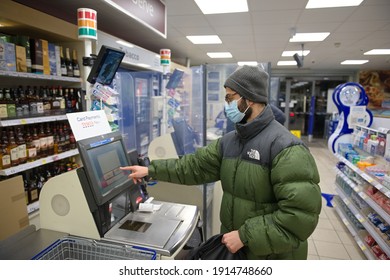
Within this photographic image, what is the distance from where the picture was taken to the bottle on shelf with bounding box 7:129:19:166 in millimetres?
2580

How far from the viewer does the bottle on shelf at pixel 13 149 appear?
2580mm

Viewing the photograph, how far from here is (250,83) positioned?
60.0 inches

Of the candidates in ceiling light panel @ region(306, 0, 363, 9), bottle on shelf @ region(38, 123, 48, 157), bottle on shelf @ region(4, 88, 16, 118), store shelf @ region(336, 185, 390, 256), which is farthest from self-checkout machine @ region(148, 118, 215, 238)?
ceiling light panel @ region(306, 0, 363, 9)

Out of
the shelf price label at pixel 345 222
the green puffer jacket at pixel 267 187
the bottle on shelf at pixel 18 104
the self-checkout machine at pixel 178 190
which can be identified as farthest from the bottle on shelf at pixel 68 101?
the shelf price label at pixel 345 222

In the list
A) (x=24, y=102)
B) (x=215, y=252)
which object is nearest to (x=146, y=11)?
(x=24, y=102)

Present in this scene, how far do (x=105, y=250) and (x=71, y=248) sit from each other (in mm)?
202

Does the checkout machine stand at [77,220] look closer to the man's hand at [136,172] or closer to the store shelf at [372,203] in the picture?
the man's hand at [136,172]

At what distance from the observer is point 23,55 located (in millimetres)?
2676

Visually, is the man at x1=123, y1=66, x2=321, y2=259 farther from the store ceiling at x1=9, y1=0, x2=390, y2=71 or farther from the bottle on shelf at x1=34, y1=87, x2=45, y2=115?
the store ceiling at x1=9, y1=0, x2=390, y2=71

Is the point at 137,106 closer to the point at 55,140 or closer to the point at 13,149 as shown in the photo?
the point at 55,140

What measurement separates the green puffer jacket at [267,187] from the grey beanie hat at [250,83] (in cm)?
10

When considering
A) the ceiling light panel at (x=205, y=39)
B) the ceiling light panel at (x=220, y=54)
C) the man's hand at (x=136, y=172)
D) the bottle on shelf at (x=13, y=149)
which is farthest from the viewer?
the ceiling light panel at (x=220, y=54)

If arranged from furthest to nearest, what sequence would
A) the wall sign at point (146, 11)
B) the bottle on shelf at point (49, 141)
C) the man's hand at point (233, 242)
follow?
the bottle on shelf at point (49, 141) < the wall sign at point (146, 11) < the man's hand at point (233, 242)

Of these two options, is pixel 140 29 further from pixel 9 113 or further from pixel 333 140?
pixel 333 140
